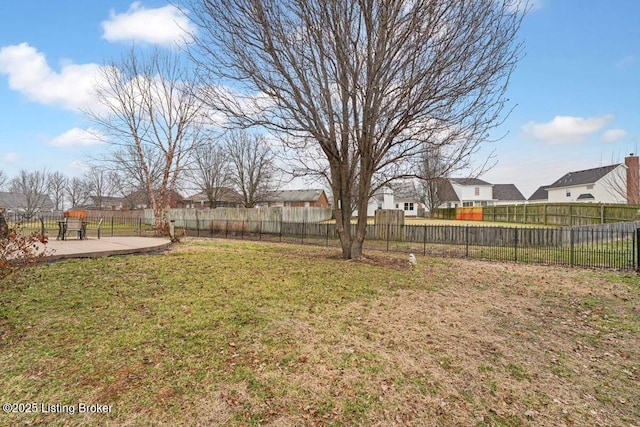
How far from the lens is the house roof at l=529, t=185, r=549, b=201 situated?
46.2m

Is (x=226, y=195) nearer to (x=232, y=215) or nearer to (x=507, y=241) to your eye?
(x=232, y=215)

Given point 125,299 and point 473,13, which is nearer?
point 125,299

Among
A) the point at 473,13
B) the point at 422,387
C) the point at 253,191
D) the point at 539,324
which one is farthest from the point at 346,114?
the point at 253,191

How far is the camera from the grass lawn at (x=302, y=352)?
2.85 m

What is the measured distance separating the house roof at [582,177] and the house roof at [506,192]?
613 centimetres

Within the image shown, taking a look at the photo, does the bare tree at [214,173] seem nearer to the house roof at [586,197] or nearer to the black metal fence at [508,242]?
the black metal fence at [508,242]

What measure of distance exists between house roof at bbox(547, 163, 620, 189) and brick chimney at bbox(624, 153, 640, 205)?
6.79ft

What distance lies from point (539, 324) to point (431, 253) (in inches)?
312

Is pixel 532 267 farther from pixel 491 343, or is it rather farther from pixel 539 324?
pixel 491 343

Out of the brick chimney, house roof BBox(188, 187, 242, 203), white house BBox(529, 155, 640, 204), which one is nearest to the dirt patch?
house roof BBox(188, 187, 242, 203)

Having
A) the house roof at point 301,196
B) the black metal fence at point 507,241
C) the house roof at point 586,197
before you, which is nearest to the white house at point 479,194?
the house roof at point 586,197

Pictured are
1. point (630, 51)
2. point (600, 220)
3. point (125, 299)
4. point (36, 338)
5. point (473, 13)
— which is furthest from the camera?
point (600, 220)

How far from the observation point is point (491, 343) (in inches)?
171

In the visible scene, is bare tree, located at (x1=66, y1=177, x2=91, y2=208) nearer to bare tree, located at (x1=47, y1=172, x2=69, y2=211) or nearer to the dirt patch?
bare tree, located at (x1=47, y1=172, x2=69, y2=211)
